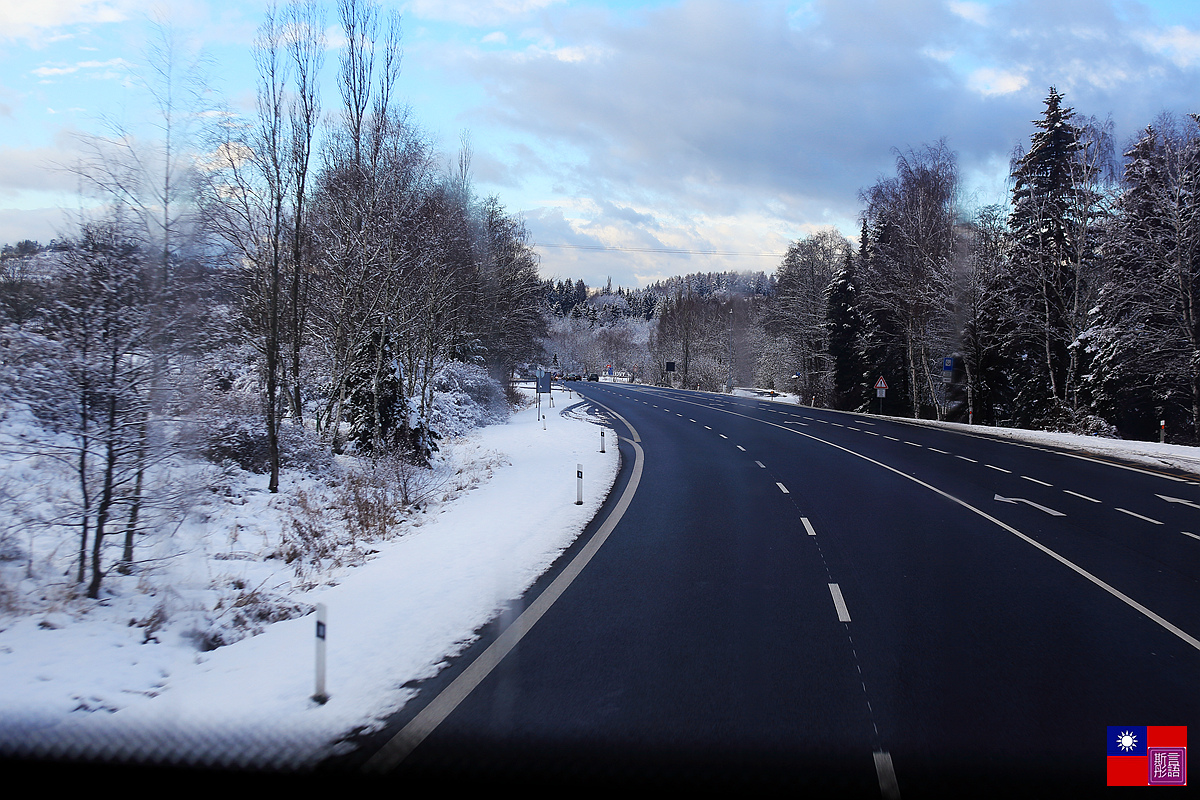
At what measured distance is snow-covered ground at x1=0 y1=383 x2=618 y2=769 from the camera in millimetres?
4914

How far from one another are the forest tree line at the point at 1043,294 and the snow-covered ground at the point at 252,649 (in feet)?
104

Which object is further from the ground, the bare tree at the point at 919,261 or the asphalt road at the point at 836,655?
the bare tree at the point at 919,261

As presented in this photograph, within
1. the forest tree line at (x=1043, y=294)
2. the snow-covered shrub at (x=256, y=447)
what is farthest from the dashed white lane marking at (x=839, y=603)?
the forest tree line at (x=1043, y=294)

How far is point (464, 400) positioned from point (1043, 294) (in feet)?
102

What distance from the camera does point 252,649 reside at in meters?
6.57

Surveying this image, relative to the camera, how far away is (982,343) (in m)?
39.1

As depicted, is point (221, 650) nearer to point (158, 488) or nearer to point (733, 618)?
point (158, 488)

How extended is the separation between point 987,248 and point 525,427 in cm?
3057

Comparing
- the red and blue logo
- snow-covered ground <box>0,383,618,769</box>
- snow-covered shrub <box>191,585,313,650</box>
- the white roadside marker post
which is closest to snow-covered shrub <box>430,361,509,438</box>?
snow-covered ground <box>0,383,618,769</box>

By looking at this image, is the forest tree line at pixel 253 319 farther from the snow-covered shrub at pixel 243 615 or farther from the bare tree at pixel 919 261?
the bare tree at pixel 919 261

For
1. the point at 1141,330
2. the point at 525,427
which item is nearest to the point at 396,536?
the point at 525,427

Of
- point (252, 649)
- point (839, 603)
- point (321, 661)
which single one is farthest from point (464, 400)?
point (321, 661)

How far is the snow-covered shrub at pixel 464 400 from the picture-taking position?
30.1 m

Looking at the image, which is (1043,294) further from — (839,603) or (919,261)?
(839,603)
